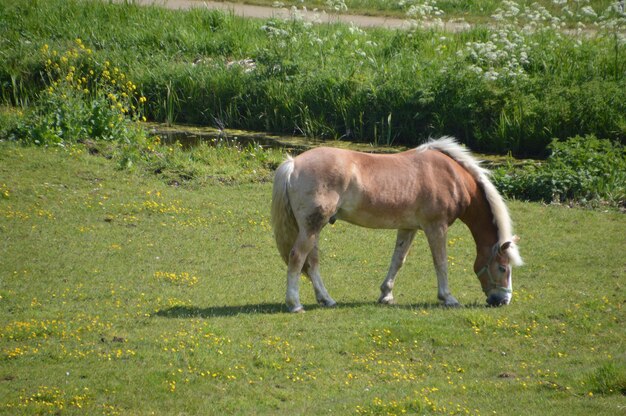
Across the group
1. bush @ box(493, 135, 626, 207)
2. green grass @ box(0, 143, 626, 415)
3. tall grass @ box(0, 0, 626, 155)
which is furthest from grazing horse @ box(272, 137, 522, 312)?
tall grass @ box(0, 0, 626, 155)

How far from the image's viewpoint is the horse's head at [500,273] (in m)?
11.2

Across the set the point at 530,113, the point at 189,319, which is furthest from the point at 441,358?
the point at 530,113

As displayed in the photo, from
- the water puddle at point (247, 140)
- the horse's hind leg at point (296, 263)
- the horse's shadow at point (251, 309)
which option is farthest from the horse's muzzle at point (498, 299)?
the water puddle at point (247, 140)

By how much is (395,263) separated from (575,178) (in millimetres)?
6180

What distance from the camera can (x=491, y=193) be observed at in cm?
1137

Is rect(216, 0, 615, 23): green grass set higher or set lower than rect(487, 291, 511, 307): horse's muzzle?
higher

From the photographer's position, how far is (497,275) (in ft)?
36.9

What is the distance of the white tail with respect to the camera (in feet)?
34.7

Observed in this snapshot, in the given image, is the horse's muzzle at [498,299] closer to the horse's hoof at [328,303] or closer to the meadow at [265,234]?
the meadow at [265,234]

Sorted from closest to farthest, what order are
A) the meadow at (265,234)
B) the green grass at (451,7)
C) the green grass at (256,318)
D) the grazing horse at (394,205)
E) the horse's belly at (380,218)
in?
the green grass at (256,318), the meadow at (265,234), the grazing horse at (394,205), the horse's belly at (380,218), the green grass at (451,7)

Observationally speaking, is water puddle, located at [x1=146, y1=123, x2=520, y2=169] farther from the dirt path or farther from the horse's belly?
the horse's belly

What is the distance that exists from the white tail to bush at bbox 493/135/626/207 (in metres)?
6.86

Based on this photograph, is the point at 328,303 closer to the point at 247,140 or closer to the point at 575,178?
the point at 575,178

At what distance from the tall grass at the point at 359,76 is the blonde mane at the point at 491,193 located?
795cm
